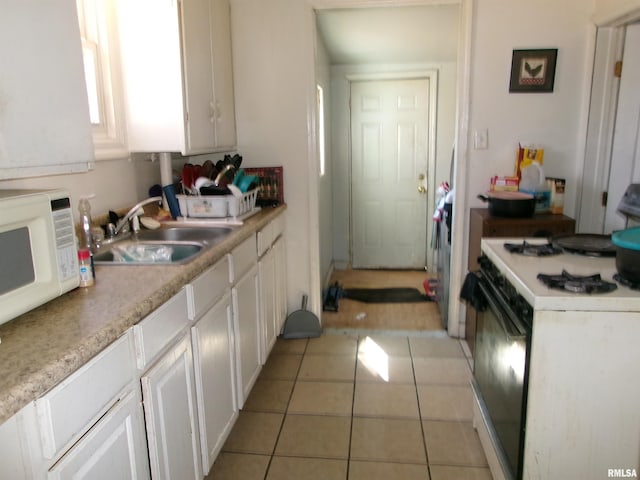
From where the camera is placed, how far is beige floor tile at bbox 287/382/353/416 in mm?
2412

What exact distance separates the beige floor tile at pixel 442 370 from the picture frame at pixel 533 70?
1.68m

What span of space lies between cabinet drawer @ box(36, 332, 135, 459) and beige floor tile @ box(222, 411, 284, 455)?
3.48 ft

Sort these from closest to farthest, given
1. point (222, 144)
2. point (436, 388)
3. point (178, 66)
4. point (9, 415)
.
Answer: point (9, 415) < point (178, 66) < point (436, 388) < point (222, 144)

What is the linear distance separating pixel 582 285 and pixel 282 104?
2.23 metres

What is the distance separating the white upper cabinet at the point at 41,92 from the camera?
115 cm

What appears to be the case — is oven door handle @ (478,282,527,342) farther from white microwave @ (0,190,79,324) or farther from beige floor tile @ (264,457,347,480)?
white microwave @ (0,190,79,324)

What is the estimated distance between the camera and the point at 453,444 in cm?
212

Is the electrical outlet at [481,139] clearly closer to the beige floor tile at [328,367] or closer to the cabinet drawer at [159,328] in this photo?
the beige floor tile at [328,367]

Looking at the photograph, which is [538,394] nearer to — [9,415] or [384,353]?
[9,415]

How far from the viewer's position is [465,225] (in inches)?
121

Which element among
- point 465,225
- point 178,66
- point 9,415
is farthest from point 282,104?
point 9,415

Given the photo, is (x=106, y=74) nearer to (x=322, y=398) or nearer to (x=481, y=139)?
(x=322, y=398)

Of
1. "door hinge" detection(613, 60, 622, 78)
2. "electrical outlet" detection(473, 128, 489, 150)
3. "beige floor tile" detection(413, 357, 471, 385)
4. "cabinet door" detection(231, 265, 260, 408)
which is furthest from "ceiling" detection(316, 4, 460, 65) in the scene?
"beige floor tile" detection(413, 357, 471, 385)

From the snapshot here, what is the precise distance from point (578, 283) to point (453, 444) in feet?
3.57
